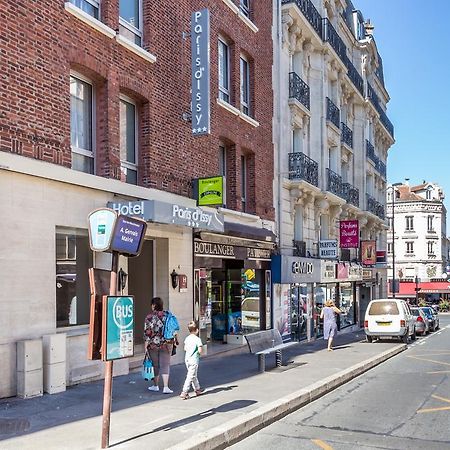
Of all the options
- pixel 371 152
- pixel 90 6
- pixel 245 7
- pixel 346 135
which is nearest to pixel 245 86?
pixel 245 7

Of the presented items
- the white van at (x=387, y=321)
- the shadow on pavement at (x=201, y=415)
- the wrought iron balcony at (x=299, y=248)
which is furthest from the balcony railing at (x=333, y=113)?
the shadow on pavement at (x=201, y=415)

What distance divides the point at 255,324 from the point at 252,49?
29.2ft

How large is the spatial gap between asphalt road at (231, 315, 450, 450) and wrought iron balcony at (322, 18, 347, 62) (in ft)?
55.5

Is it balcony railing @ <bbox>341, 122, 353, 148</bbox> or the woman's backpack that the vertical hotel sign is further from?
balcony railing @ <bbox>341, 122, 353, 148</bbox>

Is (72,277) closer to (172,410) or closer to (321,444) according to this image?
(172,410)

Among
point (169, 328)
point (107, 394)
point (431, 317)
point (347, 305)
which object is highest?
point (169, 328)

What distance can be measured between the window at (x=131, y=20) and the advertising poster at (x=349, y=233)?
1658cm

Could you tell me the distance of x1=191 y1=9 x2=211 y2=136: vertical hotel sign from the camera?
13656 millimetres

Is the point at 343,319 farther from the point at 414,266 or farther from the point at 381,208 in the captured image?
the point at 414,266

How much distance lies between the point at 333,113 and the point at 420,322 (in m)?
10.6

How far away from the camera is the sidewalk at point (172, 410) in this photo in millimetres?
6711

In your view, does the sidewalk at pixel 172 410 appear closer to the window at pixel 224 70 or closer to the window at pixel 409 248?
the window at pixel 224 70

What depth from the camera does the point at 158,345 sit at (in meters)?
9.55

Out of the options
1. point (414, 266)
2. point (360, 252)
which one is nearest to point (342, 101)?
point (360, 252)
